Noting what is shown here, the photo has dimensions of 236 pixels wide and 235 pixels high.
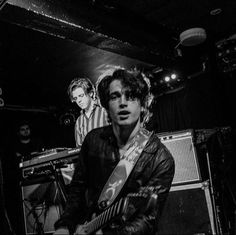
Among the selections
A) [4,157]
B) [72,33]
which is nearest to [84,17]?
[72,33]

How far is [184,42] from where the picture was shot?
6695 mm

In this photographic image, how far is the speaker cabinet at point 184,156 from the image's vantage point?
4051 mm

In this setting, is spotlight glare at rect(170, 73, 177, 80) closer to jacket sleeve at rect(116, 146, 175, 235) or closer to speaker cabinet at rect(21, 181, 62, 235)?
speaker cabinet at rect(21, 181, 62, 235)

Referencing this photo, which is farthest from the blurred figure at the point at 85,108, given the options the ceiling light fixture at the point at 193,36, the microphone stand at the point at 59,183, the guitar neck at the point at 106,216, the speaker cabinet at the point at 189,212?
the guitar neck at the point at 106,216

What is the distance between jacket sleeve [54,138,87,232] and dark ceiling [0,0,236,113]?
2.70m

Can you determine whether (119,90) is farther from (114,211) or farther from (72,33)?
(72,33)

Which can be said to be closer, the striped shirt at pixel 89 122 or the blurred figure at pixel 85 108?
the striped shirt at pixel 89 122

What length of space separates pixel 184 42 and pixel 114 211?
549 centimetres

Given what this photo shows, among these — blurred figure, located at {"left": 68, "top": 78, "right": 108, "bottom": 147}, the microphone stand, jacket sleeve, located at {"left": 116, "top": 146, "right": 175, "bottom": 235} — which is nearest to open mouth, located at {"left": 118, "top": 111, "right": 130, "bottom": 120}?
jacket sleeve, located at {"left": 116, "top": 146, "right": 175, "bottom": 235}

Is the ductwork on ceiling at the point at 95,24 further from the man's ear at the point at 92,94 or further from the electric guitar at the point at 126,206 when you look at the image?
the electric guitar at the point at 126,206

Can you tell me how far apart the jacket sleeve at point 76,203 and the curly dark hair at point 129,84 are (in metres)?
0.65

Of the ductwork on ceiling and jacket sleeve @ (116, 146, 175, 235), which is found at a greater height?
the ductwork on ceiling

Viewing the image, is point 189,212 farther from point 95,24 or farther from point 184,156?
point 95,24

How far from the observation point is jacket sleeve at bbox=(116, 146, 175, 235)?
189 cm
